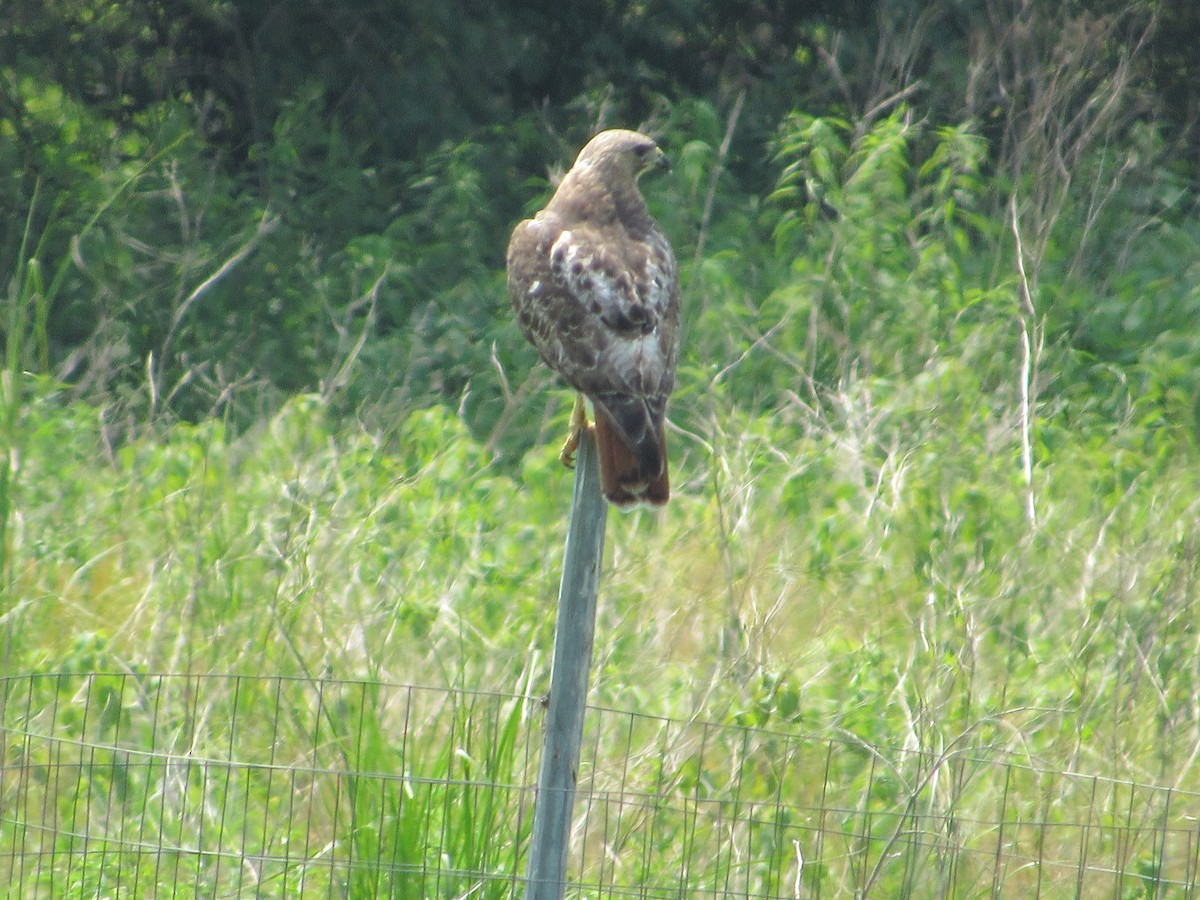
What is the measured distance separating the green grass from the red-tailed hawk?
502 millimetres

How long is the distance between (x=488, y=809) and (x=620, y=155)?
6.27 ft

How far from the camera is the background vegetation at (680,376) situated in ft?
14.2

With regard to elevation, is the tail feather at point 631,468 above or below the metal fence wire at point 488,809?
above

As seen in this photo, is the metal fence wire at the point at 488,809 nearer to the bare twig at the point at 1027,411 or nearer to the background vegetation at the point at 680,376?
the background vegetation at the point at 680,376

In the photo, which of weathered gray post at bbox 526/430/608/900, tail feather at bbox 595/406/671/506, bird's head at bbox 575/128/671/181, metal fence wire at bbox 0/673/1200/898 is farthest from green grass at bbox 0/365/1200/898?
bird's head at bbox 575/128/671/181

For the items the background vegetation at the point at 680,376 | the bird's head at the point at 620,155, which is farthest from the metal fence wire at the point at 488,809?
the bird's head at the point at 620,155

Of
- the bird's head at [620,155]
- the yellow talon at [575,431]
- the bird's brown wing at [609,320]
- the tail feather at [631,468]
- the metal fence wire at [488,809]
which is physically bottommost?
the metal fence wire at [488,809]

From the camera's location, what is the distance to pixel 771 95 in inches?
415

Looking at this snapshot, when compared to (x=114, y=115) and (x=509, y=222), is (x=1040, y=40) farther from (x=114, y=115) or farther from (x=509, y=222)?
(x=114, y=115)

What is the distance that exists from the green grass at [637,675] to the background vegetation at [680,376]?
0.03m

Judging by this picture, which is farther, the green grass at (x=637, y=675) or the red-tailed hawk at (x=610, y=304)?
the green grass at (x=637, y=675)

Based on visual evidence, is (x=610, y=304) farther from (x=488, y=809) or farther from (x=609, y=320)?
(x=488, y=809)

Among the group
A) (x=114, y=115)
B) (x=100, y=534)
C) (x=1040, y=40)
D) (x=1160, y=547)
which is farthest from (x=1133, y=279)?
(x=114, y=115)

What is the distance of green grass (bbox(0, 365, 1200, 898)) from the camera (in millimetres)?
3646
